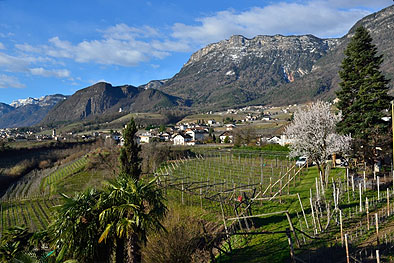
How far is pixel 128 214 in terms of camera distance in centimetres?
709

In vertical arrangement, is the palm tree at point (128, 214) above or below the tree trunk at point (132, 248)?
above

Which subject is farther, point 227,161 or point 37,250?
point 227,161

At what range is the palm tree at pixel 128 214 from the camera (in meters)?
6.81

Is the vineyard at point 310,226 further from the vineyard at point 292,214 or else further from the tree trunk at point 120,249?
the tree trunk at point 120,249

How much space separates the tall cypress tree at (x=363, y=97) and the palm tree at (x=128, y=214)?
19219 millimetres

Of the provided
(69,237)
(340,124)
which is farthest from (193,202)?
(69,237)

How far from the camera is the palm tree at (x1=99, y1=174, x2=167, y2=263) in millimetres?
6805

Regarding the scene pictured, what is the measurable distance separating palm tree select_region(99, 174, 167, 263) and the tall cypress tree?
19.2 meters

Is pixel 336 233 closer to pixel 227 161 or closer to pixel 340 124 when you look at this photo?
pixel 340 124

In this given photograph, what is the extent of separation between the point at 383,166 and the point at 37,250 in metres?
24.7

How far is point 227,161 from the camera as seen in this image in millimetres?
40625

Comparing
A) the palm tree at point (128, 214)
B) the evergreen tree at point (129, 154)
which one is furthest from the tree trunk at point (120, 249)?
the evergreen tree at point (129, 154)

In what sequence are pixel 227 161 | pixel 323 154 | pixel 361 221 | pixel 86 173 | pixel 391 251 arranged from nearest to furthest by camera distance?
pixel 391 251 → pixel 361 221 → pixel 323 154 → pixel 227 161 → pixel 86 173

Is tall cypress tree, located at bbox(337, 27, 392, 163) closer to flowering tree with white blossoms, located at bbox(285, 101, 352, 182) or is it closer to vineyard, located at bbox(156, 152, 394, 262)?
flowering tree with white blossoms, located at bbox(285, 101, 352, 182)
